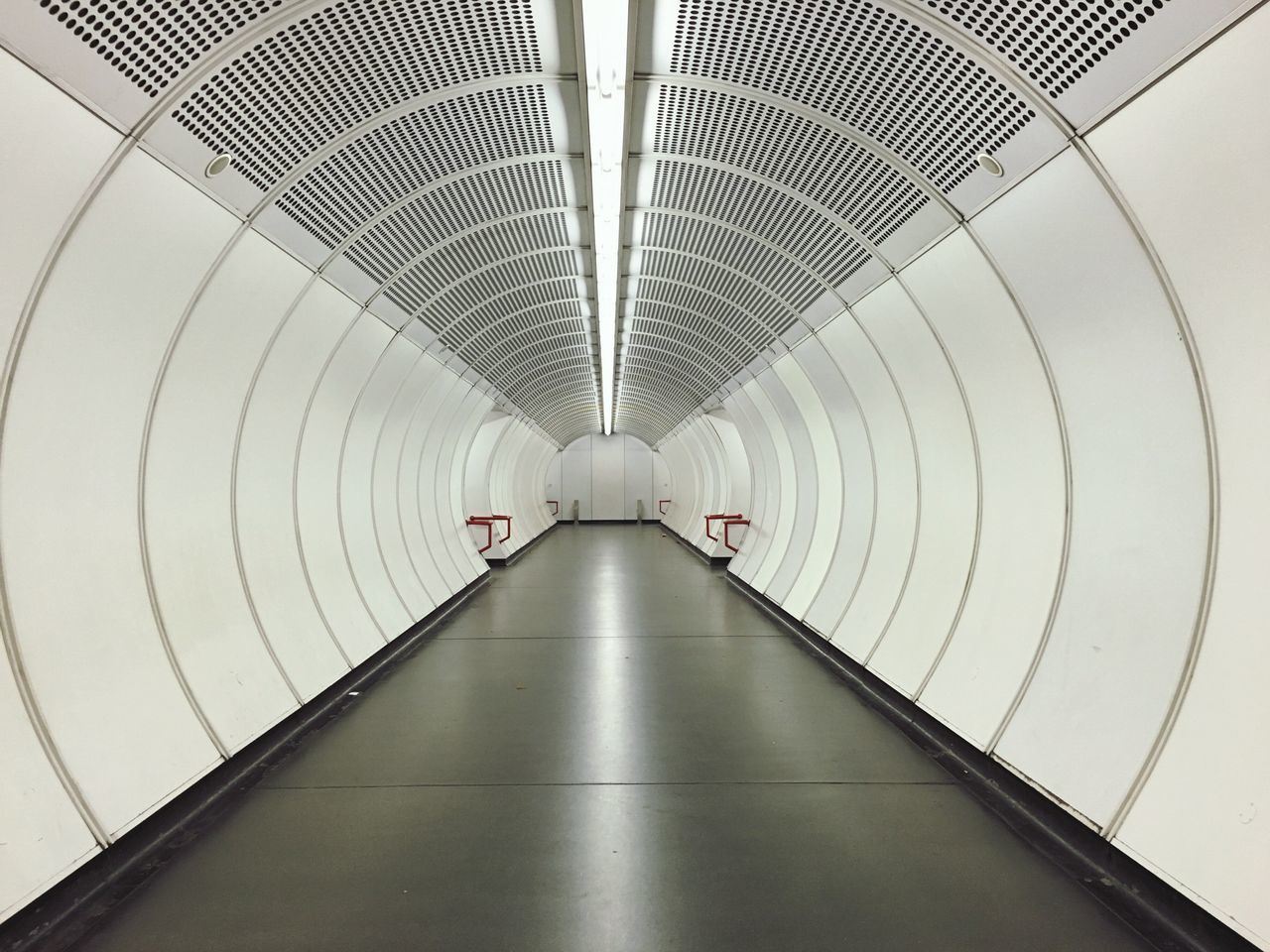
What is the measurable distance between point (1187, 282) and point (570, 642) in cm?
760

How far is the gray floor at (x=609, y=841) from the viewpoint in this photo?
340cm

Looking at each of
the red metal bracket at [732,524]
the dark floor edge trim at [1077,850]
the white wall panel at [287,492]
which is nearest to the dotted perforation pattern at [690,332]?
the red metal bracket at [732,524]

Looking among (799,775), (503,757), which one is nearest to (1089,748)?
(799,775)

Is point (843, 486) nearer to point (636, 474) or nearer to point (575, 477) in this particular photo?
point (636, 474)

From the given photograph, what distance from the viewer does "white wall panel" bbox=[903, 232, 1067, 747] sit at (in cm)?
502

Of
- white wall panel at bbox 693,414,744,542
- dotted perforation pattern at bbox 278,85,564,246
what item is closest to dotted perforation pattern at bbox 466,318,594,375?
dotted perforation pattern at bbox 278,85,564,246

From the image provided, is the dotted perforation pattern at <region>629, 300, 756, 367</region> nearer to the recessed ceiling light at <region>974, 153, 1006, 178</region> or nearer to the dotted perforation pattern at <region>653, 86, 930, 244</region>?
the dotted perforation pattern at <region>653, 86, 930, 244</region>

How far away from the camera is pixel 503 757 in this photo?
5582mm

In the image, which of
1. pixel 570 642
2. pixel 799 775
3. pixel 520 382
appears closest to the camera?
pixel 799 775

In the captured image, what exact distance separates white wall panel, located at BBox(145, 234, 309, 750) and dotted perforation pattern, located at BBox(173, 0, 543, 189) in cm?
94

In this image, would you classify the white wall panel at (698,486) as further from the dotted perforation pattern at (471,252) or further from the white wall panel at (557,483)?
the dotted perforation pattern at (471,252)

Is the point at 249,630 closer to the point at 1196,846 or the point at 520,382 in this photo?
the point at 1196,846

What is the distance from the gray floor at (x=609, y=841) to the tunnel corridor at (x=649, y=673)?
1.3 inches

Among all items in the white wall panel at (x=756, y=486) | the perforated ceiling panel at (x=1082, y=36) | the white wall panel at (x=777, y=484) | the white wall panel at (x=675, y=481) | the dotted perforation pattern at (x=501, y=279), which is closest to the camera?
the perforated ceiling panel at (x=1082, y=36)
